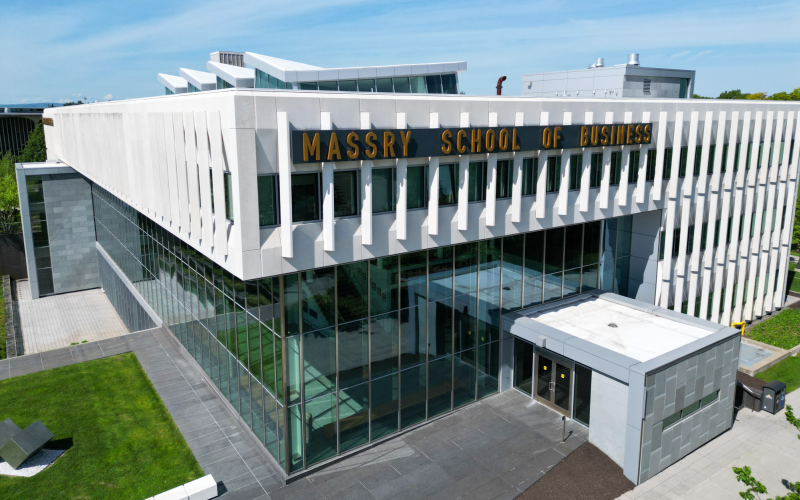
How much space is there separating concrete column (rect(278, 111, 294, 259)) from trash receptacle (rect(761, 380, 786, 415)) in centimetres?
1967

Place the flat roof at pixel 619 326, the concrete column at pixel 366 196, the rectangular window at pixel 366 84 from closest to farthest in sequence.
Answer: the concrete column at pixel 366 196 < the flat roof at pixel 619 326 < the rectangular window at pixel 366 84

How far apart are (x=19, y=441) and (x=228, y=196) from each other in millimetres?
11155

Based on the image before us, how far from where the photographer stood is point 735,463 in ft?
63.6

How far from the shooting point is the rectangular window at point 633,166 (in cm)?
2397

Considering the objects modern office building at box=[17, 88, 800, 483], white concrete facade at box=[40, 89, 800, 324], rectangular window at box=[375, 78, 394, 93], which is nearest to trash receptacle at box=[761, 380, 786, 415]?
modern office building at box=[17, 88, 800, 483]

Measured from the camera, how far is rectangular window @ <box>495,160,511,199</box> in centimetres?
2016

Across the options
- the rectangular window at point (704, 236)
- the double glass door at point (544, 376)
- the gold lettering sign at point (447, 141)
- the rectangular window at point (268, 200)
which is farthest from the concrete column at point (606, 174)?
the rectangular window at point (268, 200)

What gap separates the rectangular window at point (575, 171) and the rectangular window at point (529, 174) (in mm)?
1827

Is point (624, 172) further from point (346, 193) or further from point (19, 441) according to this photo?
point (19, 441)

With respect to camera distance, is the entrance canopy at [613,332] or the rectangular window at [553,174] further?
the rectangular window at [553,174]

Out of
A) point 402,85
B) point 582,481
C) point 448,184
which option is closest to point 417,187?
point 448,184

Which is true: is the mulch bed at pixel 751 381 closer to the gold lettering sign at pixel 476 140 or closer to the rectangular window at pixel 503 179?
the rectangular window at pixel 503 179

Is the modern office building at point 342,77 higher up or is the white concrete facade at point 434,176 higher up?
the modern office building at point 342,77

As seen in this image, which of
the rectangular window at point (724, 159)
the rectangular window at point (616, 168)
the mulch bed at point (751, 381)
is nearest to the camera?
the rectangular window at point (616, 168)
